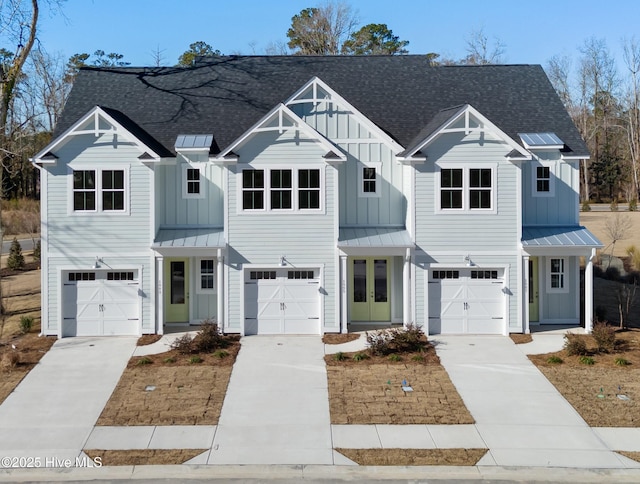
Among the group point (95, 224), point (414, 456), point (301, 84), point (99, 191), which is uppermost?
point (301, 84)

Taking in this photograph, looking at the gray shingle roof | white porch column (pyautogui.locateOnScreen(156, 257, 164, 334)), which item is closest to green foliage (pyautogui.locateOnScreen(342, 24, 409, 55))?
the gray shingle roof

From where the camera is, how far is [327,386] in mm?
15648

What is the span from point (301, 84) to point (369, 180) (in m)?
5.37

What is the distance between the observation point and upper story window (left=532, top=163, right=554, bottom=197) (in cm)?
2139

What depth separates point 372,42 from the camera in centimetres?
5394

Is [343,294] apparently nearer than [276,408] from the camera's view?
No

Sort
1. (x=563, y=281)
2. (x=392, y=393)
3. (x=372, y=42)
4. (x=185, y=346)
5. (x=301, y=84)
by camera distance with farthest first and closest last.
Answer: (x=372, y=42) < (x=301, y=84) < (x=563, y=281) < (x=185, y=346) < (x=392, y=393)

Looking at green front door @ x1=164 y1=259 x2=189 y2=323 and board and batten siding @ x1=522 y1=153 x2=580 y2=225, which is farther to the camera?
board and batten siding @ x1=522 y1=153 x2=580 y2=225

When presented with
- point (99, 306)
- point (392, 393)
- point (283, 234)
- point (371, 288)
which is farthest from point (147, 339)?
point (392, 393)

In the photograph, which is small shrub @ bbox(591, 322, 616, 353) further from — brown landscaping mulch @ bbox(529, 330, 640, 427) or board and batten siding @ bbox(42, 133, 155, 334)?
board and batten siding @ bbox(42, 133, 155, 334)

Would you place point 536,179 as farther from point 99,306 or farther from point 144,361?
point 99,306

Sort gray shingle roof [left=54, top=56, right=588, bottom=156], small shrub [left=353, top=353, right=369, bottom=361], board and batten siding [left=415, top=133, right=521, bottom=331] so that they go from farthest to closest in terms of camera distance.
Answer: gray shingle roof [left=54, top=56, right=588, bottom=156] → board and batten siding [left=415, top=133, right=521, bottom=331] → small shrub [left=353, top=353, right=369, bottom=361]

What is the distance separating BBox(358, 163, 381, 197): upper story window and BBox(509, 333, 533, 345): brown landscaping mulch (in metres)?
6.11

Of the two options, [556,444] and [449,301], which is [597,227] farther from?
[556,444]
